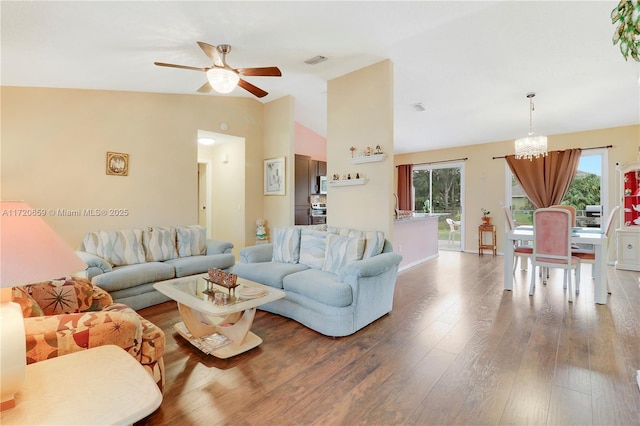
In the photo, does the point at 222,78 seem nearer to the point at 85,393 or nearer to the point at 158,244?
the point at 158,244

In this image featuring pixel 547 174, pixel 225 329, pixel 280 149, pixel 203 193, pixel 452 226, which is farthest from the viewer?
pixel 452 226

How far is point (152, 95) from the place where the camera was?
4453 mm

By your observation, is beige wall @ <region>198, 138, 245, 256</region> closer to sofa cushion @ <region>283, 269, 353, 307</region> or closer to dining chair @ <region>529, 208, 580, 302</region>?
sofa cushion @ <region>283, 269, 353, 307</region>

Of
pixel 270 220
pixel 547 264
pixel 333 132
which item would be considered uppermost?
pixel 333 132

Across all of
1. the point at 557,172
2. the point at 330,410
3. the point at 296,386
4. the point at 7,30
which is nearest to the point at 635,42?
the point at 330,410

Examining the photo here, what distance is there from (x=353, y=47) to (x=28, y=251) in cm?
338

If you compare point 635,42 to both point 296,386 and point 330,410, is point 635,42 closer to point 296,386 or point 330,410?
point 330,410

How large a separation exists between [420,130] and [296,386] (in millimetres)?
5570

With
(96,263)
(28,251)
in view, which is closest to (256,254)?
(96,263)

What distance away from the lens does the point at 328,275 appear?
2.99 metres

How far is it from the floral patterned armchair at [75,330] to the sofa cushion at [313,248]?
1.82 meters

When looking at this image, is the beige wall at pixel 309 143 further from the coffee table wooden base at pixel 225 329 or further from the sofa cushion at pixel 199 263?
the coffee table wooden base at pixel 225 329

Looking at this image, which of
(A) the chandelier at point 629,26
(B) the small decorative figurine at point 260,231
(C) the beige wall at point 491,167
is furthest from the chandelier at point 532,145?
(B) the small decorative figurine at point 260,231

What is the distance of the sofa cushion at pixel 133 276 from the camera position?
3.09 meters
